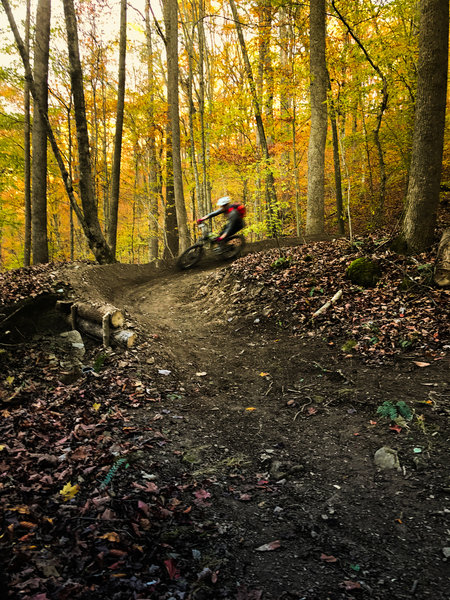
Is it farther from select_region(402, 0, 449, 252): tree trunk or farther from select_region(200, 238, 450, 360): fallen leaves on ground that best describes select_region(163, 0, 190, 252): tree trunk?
select_region(402, 0, 449, 252): tree trunk

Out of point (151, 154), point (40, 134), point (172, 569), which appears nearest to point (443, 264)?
point (172, 569)

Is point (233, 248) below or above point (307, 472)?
above

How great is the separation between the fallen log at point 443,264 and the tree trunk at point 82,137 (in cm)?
917

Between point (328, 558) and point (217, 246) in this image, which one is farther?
point (217, 246)

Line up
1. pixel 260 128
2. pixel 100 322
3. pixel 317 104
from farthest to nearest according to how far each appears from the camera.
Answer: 1. pixel 260 128
2. pixel 317 104
3. pixel 100 322

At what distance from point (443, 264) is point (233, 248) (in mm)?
6627

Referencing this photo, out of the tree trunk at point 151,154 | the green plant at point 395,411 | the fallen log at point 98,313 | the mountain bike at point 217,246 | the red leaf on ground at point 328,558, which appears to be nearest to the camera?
the red leaf on ground at point 328,558

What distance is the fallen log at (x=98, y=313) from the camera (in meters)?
5.78

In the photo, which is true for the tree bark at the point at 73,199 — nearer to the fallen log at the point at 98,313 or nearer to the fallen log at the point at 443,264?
the fallen log at the point at 98,313

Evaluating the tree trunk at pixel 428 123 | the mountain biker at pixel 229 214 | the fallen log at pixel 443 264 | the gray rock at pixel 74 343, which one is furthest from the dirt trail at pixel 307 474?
the mountain biker at pixel 229 214

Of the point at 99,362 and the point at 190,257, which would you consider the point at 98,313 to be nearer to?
the point at 99,362

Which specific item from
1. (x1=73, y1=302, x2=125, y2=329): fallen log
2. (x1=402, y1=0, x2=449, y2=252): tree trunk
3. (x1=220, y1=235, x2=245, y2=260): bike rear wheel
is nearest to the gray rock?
(x1=73, y1=302, x2=125, y2=329): fallen log

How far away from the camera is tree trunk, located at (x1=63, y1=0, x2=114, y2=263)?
28.6 ft

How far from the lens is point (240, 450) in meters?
3.50
